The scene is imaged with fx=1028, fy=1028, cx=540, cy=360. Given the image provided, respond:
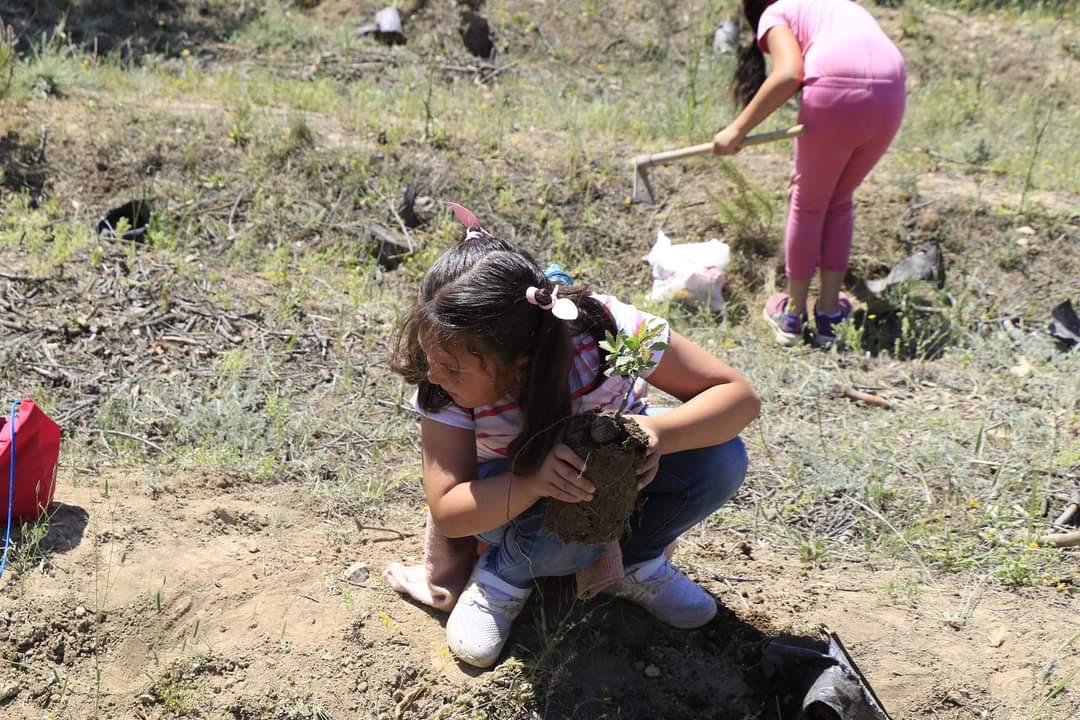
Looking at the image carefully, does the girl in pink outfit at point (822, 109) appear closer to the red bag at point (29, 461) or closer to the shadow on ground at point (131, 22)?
the red bag at point (29, 461)

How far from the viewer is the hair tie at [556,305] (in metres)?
1.87

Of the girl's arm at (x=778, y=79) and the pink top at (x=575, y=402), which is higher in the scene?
the girl's arm at (x=778, y=79)

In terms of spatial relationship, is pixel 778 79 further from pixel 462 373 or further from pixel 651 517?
pixel 462 373

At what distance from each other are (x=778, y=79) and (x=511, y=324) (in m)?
2.58

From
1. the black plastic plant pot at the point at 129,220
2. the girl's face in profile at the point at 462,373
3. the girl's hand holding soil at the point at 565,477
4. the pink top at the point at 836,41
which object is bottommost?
the black plastic plant pot at the point at 129,220

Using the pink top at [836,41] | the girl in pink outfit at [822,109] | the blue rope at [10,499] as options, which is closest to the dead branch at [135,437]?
the blue rope at [10,499]

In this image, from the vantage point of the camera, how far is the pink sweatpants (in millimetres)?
4027

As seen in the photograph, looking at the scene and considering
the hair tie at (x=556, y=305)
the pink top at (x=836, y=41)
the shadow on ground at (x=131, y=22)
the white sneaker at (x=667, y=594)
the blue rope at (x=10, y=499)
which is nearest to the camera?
the hair tie at (x=556, y=305)

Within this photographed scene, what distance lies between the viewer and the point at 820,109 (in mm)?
4074

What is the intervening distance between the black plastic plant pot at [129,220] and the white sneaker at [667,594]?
3057 millimetres

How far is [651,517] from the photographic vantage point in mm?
2361

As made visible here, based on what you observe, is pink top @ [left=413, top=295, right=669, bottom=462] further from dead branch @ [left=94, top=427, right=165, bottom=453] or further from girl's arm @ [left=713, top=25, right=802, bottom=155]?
girl's arm @ [left=713, top=25, right=802, bottom=155]

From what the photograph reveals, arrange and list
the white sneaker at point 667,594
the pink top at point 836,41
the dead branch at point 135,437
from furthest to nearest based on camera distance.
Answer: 1. the pink top at point 836,41
2. the dead branch at point 135,437
3. the white sneaker at point 667,594

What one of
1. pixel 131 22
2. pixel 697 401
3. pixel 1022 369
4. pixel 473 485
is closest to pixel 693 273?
pixel 1022 369
